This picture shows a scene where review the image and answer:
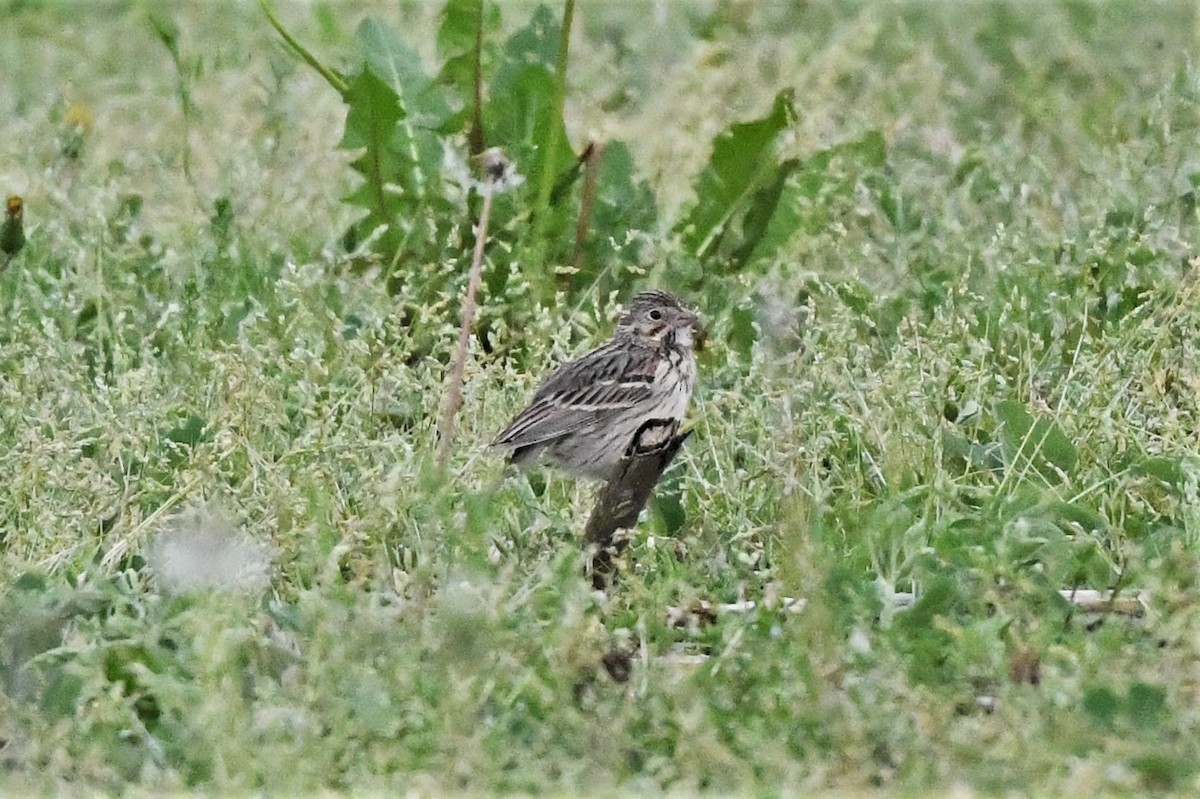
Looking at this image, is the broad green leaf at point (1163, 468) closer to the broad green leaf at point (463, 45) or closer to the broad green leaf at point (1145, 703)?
the broad green leaf at point (1145, 703)

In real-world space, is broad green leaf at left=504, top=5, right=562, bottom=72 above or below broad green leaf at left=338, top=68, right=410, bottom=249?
above

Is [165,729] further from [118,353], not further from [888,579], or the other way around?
[118,353]

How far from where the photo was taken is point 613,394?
20.4ft

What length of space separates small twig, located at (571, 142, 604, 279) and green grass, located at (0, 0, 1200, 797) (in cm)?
18

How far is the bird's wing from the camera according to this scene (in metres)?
5.78

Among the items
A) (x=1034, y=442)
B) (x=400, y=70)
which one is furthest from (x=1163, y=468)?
(x=400, y=70)

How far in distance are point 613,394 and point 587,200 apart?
664 mm

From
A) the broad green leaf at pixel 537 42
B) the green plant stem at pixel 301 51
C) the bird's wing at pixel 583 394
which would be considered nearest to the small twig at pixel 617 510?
the bird's wing at pixel 583 394

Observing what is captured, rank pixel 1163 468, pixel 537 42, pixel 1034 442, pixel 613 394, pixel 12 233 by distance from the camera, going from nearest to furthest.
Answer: pixel 1163 468, pixel 1034 442, pixel 613 394, pixel 12 233, pixel 537 42

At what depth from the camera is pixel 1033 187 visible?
24.5 ft

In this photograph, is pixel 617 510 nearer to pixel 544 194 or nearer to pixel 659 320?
pixel 659 320

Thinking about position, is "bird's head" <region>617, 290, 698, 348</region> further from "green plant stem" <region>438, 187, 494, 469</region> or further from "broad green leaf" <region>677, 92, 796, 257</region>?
"green plant stem" <region>438, 187, 494, 469</region>

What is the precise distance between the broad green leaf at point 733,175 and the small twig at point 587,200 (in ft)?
1.03

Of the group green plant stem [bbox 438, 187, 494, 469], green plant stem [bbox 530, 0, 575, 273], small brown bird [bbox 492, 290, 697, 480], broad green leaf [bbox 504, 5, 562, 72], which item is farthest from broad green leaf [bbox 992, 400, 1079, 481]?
broad green leaf [bbox 504, 5, 562, 72]
